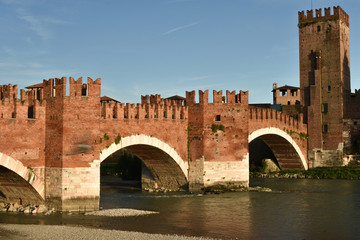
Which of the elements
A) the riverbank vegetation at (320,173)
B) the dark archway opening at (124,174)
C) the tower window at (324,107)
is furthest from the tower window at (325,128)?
the dark archway opening at (124,174)

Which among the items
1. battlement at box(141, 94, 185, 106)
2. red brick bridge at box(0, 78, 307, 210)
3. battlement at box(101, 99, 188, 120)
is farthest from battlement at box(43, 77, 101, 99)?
battlement at box(141, 94, 185, 106)

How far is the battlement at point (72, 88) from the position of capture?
75.7 feet

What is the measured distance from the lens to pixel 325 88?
4794cm

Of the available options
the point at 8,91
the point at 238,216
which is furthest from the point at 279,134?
the point at 8,91

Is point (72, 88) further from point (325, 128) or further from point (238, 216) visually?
point (325, 128)

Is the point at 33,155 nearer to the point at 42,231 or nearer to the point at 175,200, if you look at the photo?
the point at 42,231

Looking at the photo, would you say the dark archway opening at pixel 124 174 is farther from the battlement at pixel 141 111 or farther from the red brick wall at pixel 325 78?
the red brick wall at pixel 325 78

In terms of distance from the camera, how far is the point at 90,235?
57.5 ft

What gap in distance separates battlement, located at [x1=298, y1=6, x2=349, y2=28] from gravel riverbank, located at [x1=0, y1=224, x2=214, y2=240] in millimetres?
37079

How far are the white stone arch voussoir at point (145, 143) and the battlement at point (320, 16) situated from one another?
25.4m

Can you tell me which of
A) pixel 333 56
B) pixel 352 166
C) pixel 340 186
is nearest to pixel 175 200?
pixel 340 186

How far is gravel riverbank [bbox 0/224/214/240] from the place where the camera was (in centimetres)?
1727

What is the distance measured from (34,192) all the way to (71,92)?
492 centimetres

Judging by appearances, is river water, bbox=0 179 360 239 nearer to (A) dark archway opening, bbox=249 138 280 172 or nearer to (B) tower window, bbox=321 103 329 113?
(A) dark archway opening, bbox=249 138 280 172
